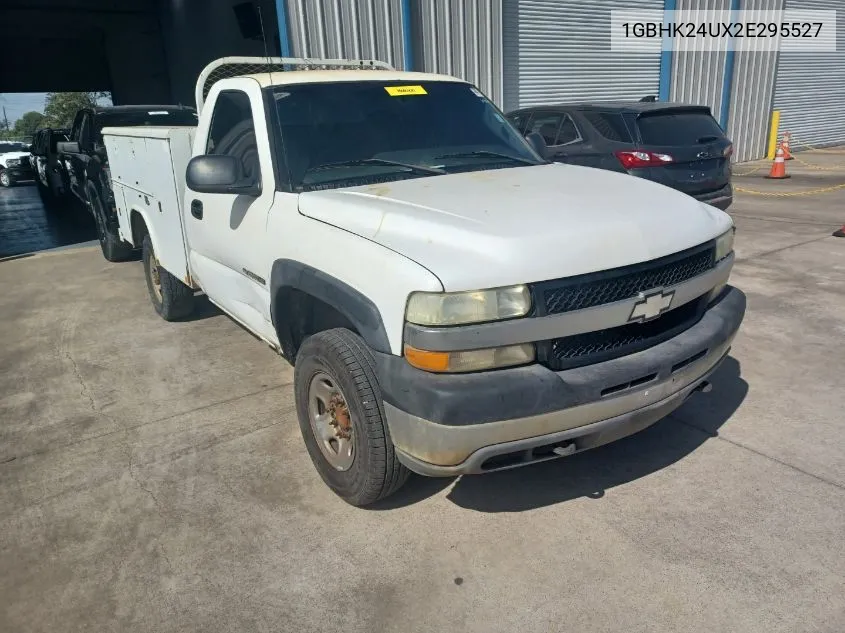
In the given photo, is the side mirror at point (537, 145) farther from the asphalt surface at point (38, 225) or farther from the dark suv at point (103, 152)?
the asphalt surface at point (38, 225)

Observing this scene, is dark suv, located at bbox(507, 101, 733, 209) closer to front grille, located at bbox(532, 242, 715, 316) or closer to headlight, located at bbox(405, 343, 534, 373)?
front grille, located at bbox(532, 242, 715, 316)

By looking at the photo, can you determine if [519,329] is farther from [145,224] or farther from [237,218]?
[145,224]

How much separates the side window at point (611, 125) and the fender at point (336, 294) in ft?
17.4

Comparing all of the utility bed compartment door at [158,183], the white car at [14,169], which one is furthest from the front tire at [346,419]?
the white car at [14,169]

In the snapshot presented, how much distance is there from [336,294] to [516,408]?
0.87 metres

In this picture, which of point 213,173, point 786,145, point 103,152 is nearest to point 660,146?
point 213,173

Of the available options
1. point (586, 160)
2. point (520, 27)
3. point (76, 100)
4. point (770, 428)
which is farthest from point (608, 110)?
point (76, 100)

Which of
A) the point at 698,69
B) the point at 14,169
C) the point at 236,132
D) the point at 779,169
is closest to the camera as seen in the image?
the point at 236,132

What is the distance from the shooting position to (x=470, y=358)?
7.72 feet

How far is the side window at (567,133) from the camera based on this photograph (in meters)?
7.77

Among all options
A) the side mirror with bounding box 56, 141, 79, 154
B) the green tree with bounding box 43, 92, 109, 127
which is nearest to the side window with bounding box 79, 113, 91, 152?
the side mirror with bounding box 56, 141, 79, 154

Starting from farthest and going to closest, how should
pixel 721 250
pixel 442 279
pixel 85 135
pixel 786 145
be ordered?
pixel 786 145 < pixel 85 135 < pixel 721 250 < pixel 442 279

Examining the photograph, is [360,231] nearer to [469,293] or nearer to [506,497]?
[469,293]

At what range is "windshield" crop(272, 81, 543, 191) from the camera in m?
3.31
